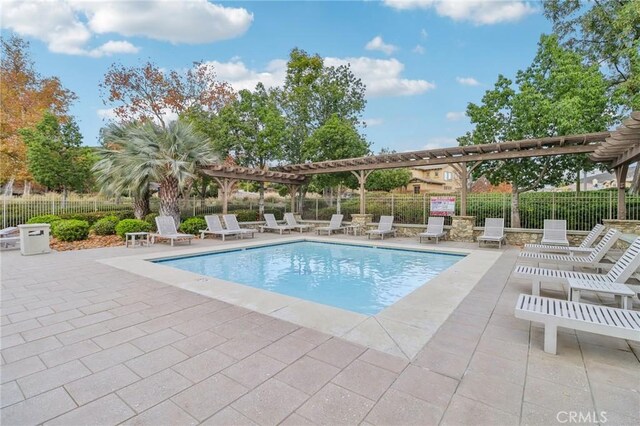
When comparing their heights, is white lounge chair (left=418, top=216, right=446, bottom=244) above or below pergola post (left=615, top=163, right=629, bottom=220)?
below

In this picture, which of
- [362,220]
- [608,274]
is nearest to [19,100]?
[362,220]

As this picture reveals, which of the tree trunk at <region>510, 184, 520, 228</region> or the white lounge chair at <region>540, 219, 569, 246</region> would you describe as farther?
the tree trunk at <region>510, 184, 520, 228</region>

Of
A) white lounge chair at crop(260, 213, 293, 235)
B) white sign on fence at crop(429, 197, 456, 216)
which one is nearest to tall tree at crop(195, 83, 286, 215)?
white lounge chair at crop(260, 213, 293, 235)

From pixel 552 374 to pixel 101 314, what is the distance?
499 cm

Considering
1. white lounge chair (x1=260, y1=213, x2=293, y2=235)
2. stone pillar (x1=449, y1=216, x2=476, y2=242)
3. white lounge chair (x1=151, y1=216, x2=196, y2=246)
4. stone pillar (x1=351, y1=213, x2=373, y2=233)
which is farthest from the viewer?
white lounge chair (x1=260, y1=213, x2=293, y2=235)

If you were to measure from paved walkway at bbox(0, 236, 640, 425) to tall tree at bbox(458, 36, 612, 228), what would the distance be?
1028 centimetres

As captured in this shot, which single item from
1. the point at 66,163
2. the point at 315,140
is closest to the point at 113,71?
the point at 66,163

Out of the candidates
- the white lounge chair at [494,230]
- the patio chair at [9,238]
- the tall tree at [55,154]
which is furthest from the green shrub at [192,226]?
the white lounge chair at [494,230]

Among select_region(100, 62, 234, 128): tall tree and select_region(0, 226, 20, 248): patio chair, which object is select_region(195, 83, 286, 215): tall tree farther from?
select_region(0, 226, 20, 248): patio chair

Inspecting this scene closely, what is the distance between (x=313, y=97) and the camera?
21.8 metres

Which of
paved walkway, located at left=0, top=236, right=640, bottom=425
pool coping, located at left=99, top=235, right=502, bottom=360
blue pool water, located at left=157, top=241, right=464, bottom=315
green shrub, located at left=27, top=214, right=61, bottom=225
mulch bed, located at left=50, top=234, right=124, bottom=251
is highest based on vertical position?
green shrub, located at left=27, top=214, right=61, bottom=225

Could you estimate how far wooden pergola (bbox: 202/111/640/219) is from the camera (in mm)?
7661

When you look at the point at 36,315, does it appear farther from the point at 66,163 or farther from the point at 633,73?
the point at 633,73

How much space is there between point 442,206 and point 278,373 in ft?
39.2
